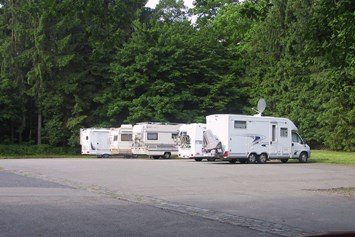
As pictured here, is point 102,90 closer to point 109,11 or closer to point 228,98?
point 228,98

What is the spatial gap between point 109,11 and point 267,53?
161 ft

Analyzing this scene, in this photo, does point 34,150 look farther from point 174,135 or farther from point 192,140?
point 192,140

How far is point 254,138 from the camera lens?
32000 millimetres

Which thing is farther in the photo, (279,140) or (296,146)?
(296,146)

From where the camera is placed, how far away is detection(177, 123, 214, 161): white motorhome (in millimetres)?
33281

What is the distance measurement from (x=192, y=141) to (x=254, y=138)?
4.43 m

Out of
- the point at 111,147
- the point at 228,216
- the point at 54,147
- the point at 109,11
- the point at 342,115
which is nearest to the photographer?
the point at 109,11

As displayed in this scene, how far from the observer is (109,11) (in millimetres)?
9211

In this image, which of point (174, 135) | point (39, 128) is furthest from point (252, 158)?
point (39, 128)

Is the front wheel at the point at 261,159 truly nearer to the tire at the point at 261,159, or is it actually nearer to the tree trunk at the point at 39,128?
the tire at the point at 261,159

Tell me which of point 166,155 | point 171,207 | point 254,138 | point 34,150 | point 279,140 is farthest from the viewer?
point 34,150

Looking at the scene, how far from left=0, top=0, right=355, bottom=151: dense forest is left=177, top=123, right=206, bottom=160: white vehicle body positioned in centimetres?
1432

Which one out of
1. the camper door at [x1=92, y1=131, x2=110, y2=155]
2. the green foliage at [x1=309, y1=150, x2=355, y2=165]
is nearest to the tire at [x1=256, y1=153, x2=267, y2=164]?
the green foliage at [x1=309, y1=150, x2=355, y2=165]

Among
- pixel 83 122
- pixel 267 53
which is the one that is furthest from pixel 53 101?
pixel 267 53
